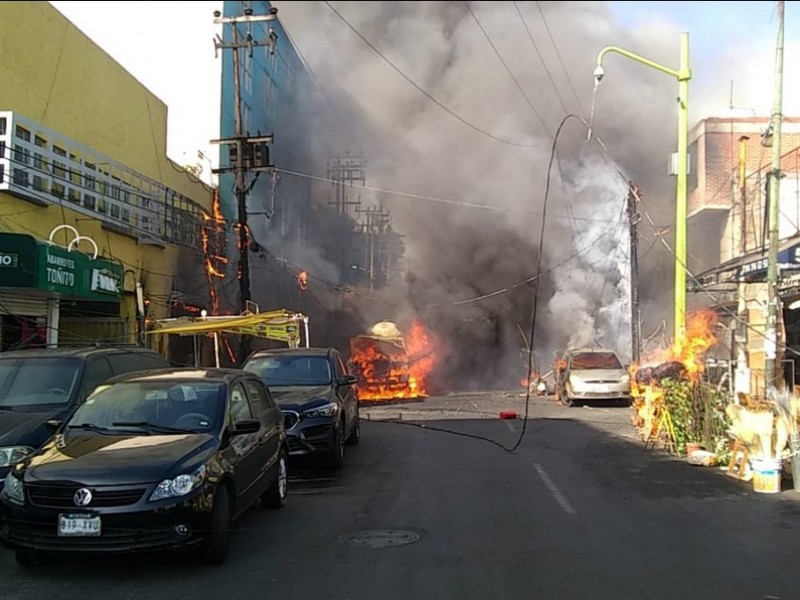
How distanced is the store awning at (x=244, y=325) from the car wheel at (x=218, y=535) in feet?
30.4

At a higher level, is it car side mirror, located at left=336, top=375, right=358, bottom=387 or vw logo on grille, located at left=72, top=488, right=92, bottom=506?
car side mirror, located at left=336, top=375, right=358, bottom=387

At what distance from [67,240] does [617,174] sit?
15.9 meters

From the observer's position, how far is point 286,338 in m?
16.2

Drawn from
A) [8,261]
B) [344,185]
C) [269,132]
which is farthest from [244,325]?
[344,185]

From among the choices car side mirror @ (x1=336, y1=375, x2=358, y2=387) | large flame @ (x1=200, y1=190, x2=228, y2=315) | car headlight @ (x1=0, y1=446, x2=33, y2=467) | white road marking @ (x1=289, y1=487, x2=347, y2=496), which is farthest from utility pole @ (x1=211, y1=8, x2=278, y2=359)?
car headlight @ (x1=0, y1=446, x2=33, y2=467)

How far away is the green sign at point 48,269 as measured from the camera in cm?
1101

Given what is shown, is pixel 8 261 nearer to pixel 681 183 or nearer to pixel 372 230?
pixel 681 183

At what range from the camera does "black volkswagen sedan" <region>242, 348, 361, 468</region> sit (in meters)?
9.21

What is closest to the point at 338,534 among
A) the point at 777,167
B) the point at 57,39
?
the point at 777,167

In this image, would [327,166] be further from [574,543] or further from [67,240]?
[574,543]

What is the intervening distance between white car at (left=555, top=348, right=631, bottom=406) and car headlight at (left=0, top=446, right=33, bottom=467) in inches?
606

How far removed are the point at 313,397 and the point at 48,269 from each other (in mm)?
4804

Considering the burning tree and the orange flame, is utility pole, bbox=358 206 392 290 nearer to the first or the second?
the orange flame

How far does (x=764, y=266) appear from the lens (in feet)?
40.5
